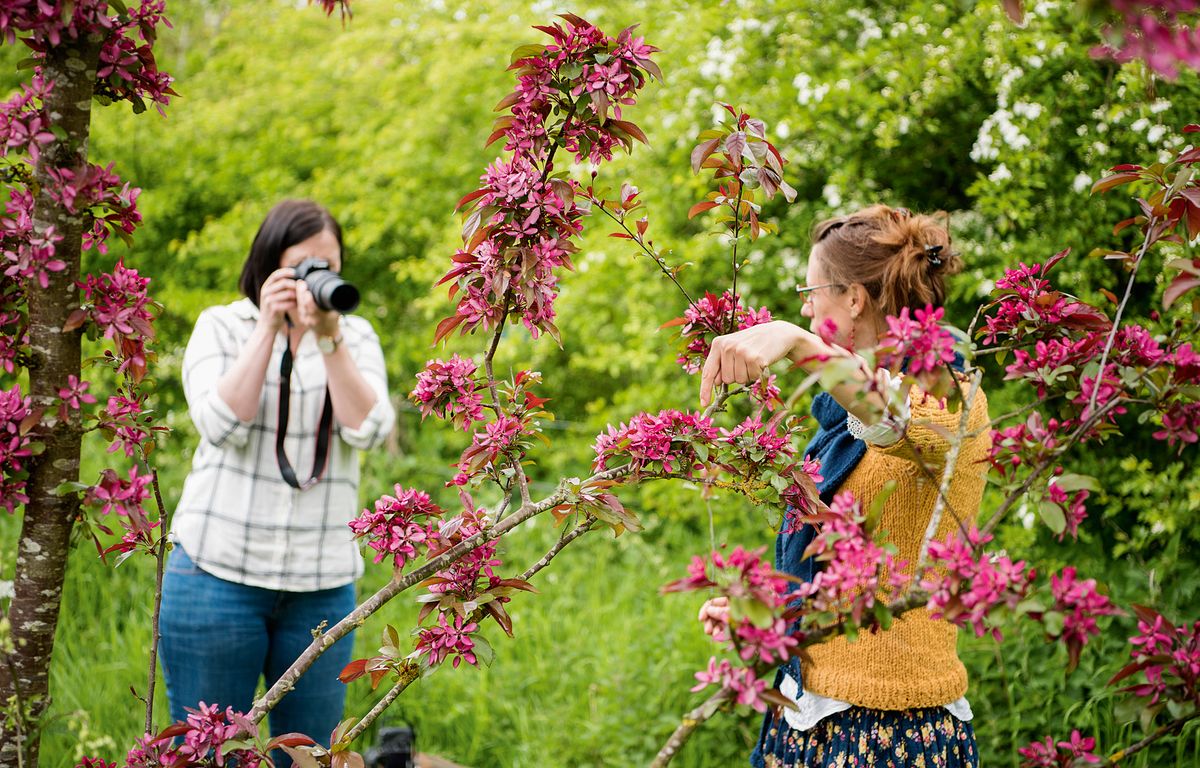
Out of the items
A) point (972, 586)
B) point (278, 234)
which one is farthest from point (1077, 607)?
point (278, 234)

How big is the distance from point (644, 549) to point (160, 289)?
11.8 feet

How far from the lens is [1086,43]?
9.83 feet

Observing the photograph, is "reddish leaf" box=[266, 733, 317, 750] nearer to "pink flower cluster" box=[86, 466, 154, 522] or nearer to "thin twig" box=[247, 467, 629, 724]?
"thin twig" box=[247, 467, 629, 724]

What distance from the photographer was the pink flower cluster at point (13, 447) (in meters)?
1.37

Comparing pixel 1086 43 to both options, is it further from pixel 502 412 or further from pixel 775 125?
pixel 502 412

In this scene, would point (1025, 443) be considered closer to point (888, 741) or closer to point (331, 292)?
point (888, 741)

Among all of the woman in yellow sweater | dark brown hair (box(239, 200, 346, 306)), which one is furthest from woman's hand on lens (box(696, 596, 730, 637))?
dark brown hair (box(239, 200, 346, 306))

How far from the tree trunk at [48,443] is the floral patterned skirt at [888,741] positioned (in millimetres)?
1228

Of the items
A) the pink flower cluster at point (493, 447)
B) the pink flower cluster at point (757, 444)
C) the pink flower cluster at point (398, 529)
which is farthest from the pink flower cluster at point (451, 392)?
the pink flower cluster at point (757, 444)

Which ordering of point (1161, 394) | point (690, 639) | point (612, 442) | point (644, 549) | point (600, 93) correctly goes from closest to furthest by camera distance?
point (1161, 394) < point (600, 93) < point (612, 442) < point (690, 639) < point (644, 549)

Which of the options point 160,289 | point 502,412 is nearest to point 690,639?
point 502,412

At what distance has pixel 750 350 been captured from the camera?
1337 mm

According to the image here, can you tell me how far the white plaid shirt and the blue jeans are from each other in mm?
Answer: 45

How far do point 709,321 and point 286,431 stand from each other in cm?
113
